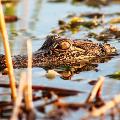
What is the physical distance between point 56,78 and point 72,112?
5.51ft

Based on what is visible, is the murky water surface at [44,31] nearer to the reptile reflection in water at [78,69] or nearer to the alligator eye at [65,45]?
the reptile reflection in water at [78,69]

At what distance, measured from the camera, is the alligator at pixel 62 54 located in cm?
718

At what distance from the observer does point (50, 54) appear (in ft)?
24.2

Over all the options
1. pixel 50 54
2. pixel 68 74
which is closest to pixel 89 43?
pixel 50 54

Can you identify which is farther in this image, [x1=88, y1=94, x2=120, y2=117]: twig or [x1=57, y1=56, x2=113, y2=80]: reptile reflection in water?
[x1=57, y1=56, x2=113, y2=80]: reptile reflection in water

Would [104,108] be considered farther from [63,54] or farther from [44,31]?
[44,31]

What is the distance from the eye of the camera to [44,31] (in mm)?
10258

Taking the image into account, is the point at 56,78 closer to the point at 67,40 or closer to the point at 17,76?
the point at 17,76

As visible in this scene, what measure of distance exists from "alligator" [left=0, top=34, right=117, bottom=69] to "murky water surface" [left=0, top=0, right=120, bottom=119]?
25 centimetres

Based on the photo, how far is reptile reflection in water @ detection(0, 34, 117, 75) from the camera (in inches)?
283

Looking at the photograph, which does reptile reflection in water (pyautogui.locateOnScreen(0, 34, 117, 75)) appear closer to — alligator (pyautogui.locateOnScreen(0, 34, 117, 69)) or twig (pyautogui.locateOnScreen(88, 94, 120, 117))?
alligator (pyautogui.locateOnScreen(0, 34, 117, 69))

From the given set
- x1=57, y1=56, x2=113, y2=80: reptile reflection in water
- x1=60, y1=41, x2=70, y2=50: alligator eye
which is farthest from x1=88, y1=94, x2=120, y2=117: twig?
x1=60, y1=41, x2=70, y2=50: alligator eye

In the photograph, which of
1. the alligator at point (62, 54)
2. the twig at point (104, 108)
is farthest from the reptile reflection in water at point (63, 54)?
the twig at point (104, 108)

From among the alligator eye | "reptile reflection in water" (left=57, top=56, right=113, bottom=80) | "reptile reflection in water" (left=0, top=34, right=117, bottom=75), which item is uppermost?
the alligator eye
